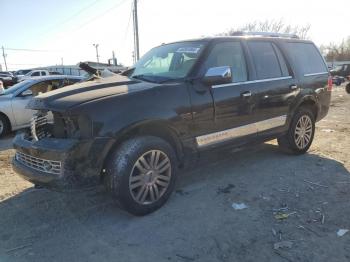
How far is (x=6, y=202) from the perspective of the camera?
174 inches

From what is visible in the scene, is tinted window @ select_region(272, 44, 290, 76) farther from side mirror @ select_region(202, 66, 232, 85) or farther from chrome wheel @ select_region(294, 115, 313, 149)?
side mirror @ select_region(202, 66, 232, 85)

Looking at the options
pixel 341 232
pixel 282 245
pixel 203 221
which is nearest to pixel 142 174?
pixel 203 221

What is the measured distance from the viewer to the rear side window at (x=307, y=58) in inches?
232

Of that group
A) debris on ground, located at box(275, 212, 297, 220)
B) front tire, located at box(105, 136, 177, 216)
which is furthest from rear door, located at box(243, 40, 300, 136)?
front tire, located at box(105, 136, 177, 216)

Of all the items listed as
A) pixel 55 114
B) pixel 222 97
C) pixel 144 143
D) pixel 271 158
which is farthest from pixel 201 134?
pixel 271 158

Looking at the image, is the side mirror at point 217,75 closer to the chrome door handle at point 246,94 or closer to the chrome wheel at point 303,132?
the chrome door handle at point 246,94

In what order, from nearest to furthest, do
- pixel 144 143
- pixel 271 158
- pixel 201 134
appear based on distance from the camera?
pixel 144 143, pixel 201 134, pixel 271 158

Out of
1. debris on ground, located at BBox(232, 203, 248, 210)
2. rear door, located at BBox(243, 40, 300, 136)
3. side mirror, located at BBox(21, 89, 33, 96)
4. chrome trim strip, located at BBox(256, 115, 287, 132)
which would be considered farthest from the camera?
side mirror, located at BBox(21, 89, 33, 96)

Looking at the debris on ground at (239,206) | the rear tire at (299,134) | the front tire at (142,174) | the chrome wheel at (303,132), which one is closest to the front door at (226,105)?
the front tire at (142,174)

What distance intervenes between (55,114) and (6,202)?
154cm

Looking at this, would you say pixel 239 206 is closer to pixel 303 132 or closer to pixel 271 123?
pixel 271 123

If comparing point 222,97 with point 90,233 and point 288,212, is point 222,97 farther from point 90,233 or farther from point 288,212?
point 90,233

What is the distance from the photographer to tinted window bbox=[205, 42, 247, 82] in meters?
4.66

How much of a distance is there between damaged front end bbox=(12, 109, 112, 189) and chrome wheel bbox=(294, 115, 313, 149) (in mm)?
3629
